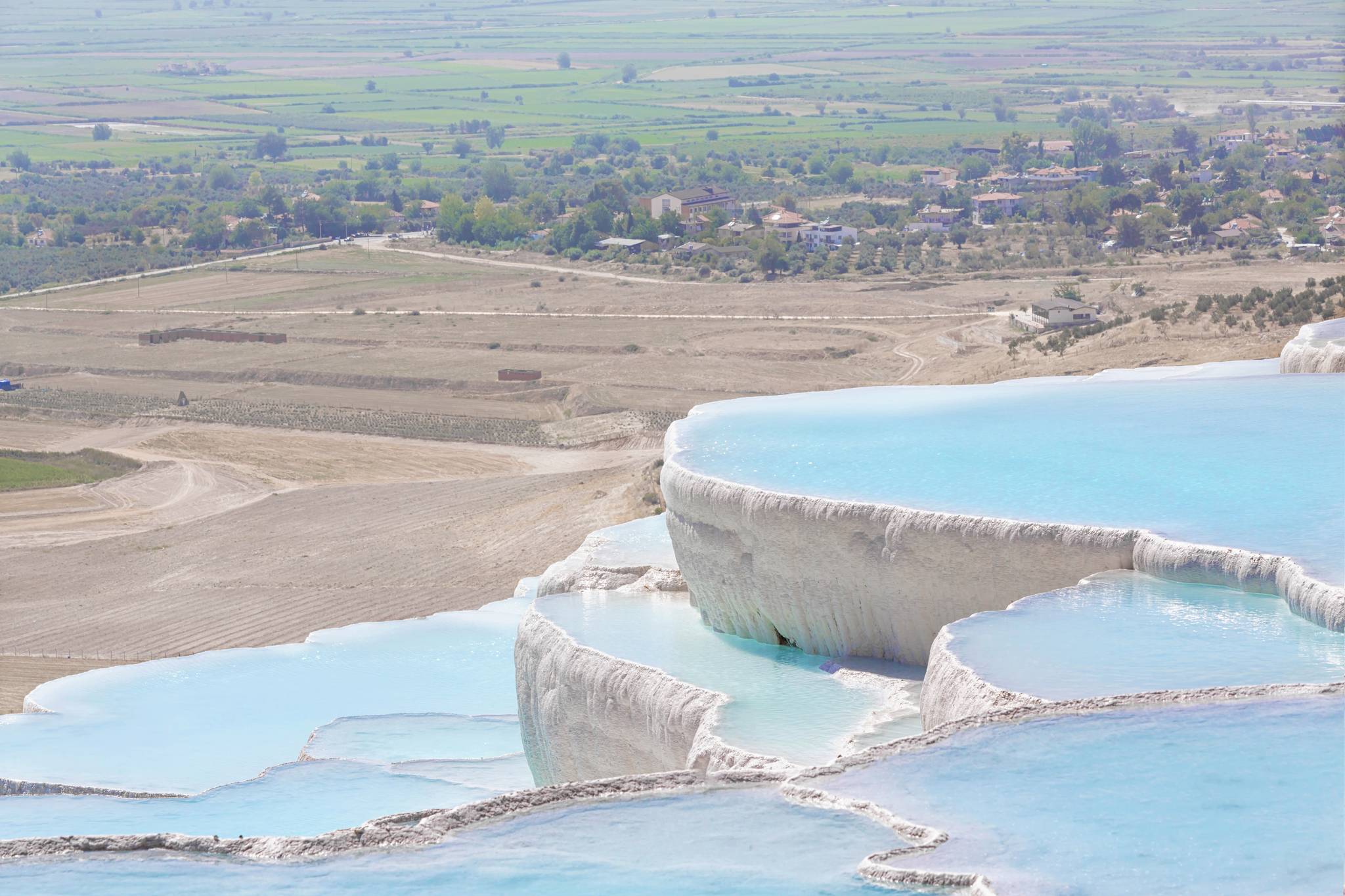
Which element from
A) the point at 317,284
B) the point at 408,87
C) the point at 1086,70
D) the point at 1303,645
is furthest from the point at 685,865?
the point at 408,87

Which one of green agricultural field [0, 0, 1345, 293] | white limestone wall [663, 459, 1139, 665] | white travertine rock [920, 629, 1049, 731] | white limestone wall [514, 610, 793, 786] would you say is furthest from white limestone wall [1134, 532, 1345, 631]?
green agricultural field [0, 0, 1345, 293]

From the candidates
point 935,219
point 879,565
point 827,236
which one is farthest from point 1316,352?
point 935,219

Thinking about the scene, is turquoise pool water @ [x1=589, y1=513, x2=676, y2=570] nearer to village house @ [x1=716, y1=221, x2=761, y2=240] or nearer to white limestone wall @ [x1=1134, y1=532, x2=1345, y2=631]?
white limestone wall @ [x1=1134, y1=532, x2=1345, y2=631]

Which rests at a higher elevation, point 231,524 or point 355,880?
point 355,880

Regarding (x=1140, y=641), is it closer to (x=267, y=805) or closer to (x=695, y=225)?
(x=267, y=805)

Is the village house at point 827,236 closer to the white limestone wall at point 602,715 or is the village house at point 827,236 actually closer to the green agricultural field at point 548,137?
the green agricultural field at point 548,137

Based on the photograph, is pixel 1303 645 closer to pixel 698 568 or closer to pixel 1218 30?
pixel 698 568
